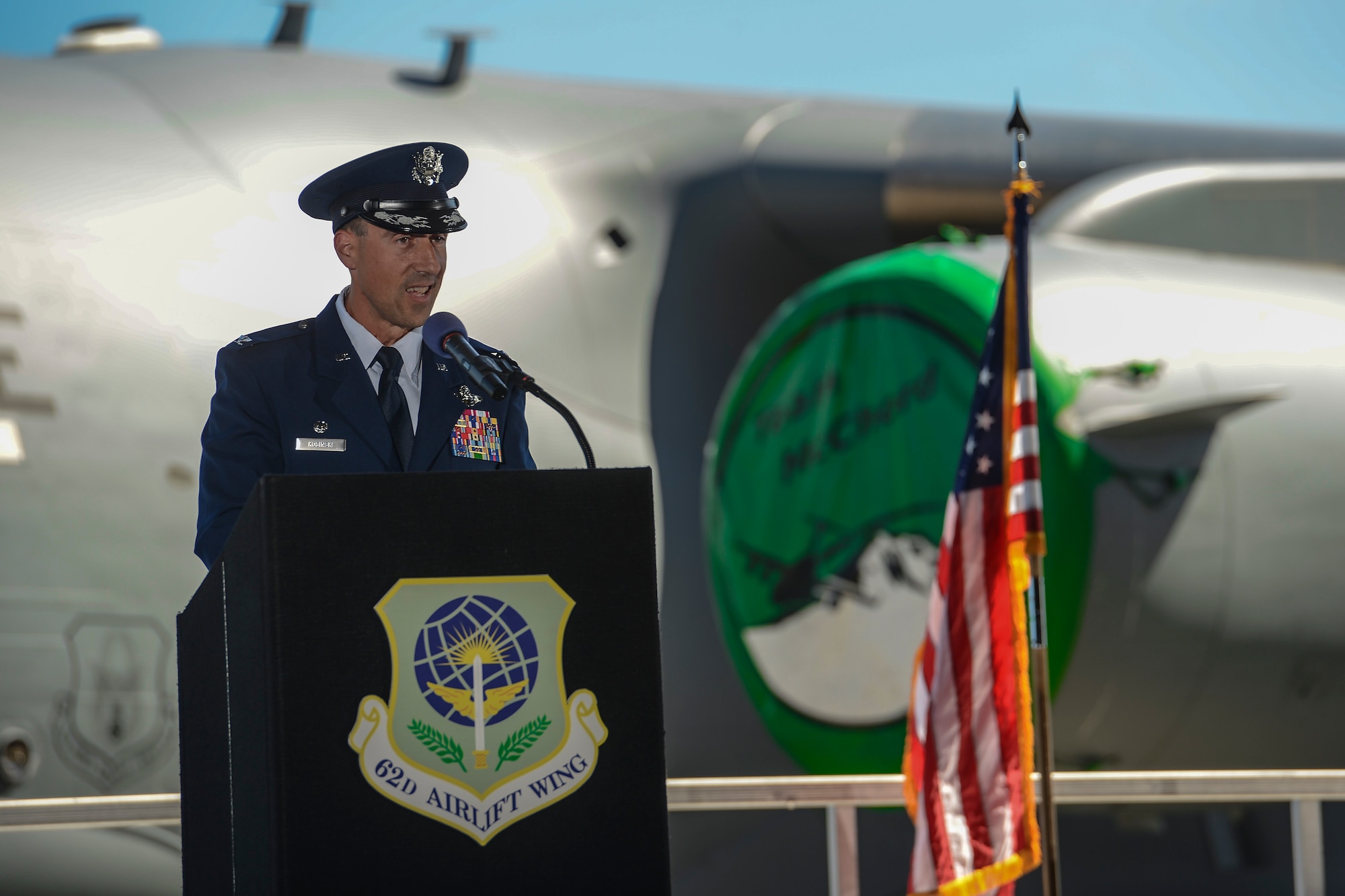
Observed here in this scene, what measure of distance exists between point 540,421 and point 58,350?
15.5 feet

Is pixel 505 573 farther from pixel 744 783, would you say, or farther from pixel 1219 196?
pixel 1219 196

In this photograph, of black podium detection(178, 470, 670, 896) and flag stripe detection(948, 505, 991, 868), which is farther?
flag stripe detection(948, 505, 991, 868)

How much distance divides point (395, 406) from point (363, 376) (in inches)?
2.5

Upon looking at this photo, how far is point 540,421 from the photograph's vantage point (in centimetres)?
242

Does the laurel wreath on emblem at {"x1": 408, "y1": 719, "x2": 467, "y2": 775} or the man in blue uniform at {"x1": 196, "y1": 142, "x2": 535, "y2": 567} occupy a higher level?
the man in blue uniform at {"x1": 196, "y1": 142, "x2": 535, "y2": 567}

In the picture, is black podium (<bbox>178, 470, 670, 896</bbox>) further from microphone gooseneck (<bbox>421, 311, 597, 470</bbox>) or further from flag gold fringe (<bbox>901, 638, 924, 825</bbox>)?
flag gold fringe (<bbox>901, 638, 924, 825</bbox>)

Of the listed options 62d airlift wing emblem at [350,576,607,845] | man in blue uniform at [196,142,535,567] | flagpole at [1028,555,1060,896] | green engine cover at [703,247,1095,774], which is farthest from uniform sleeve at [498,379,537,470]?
green engine cover at [703,247,1095,774]

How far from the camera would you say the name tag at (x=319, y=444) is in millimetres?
2049

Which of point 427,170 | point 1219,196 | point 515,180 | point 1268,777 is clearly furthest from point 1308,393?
point 427,170

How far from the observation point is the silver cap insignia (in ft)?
6.81

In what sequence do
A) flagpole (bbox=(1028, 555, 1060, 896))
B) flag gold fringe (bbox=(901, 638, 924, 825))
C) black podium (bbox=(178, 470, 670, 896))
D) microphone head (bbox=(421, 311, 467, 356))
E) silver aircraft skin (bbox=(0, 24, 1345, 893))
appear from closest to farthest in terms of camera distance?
black podium (bbox=(178, 470, 670, 896)), microphone head (bbox=(421, 311, 467, 356)), flagpole (bbox=(1028, 555, 1060, 896)), flag gold fringe (bbox=(901, 638, 924, 825)), silver aircraft skin (bbox=(0, 24, 1345, 893))

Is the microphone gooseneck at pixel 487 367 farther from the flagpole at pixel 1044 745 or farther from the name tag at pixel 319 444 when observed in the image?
the flagpole at pixel 1044 745

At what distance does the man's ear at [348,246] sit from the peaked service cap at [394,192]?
13 mm

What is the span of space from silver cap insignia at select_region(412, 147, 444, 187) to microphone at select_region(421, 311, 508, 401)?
8.0 inches
